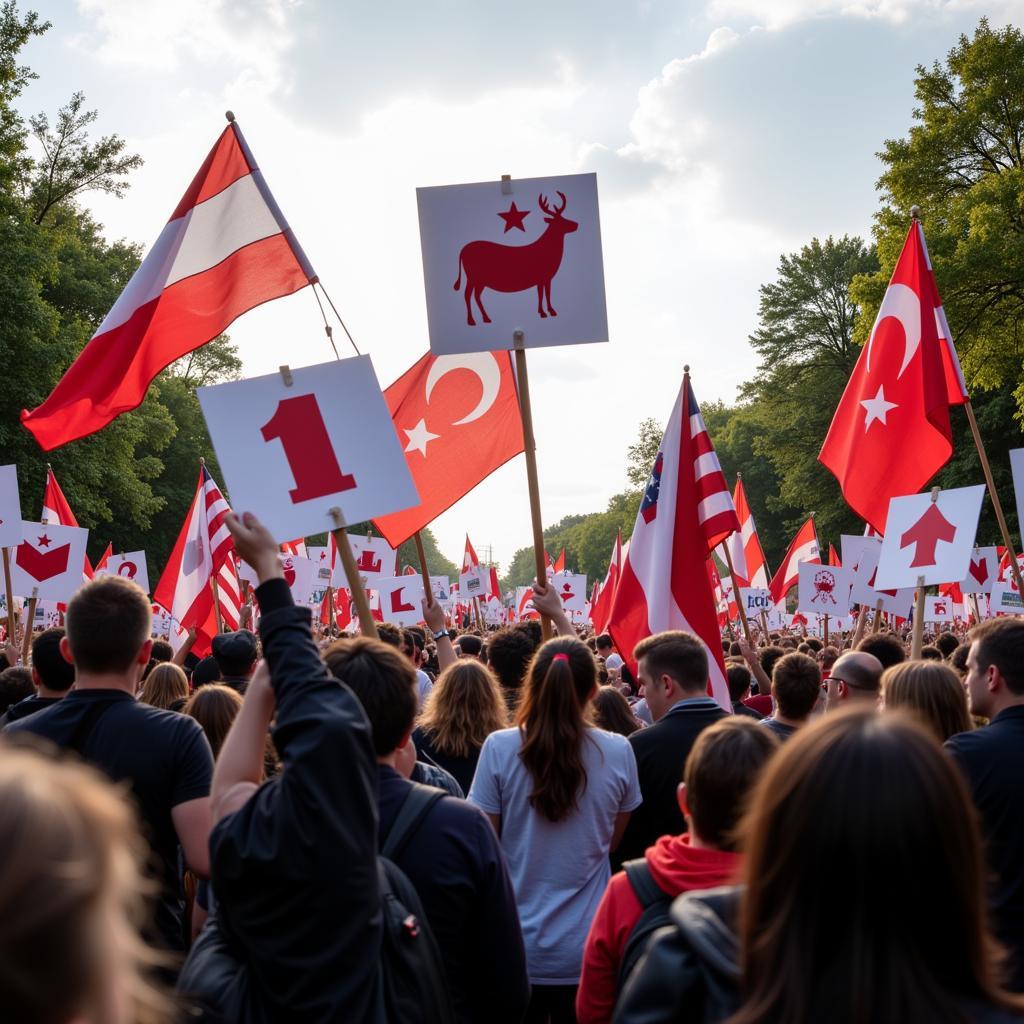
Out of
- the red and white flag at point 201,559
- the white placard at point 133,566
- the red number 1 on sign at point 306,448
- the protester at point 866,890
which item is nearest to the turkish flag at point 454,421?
the red number 1 on sign at point 306,448

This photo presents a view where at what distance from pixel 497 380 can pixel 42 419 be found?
343 centimetres

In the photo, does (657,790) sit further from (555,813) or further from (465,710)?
(465,710)

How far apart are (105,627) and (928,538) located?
595 cm

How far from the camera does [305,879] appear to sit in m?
2.10

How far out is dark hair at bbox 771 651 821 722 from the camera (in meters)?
5.14

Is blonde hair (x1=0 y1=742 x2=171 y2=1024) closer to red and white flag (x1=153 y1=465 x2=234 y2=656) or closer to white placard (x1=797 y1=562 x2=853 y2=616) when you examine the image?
red and white flag (x1=153 y1=465 x2=234 y2=656)

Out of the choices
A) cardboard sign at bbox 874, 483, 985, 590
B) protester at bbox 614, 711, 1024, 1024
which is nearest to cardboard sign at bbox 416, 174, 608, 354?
cardboard sign at bbox 874, 483, 985, 590

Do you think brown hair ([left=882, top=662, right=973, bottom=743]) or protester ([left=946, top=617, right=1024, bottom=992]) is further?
brown hair ([left=882, top=662, right=973, bottom=743])

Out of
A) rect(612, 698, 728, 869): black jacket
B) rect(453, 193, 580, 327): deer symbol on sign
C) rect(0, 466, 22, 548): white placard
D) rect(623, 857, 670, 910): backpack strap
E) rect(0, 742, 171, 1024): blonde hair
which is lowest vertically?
rect(612, 698, 728, 869): black jacket

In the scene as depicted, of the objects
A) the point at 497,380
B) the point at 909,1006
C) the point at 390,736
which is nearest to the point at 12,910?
the point at 909,1006

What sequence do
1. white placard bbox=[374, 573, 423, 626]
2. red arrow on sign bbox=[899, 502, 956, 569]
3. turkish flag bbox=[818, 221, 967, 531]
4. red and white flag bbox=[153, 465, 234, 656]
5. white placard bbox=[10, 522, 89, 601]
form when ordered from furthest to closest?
white placard bbox=[374, 573, 423, 626], red and white flag bbox=[153, 465, 234, 656], white placard bbox=[10, 522, 89, 601], turkish flag bbox=[818, 221, 967, 531], red arrow on sign bbox=[899, 502, 956, 569]

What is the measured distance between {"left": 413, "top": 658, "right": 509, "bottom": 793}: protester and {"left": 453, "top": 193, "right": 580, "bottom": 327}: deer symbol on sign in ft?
5.87

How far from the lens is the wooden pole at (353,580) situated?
3.65 m

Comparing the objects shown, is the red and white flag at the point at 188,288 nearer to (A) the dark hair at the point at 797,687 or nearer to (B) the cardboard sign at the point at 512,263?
(B) the cardboard sign at the point at 512,263
